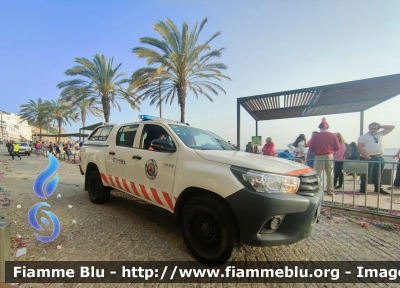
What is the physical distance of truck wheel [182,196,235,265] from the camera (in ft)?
6.99

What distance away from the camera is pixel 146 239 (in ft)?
9.80

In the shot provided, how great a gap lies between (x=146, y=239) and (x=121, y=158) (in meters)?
1.53

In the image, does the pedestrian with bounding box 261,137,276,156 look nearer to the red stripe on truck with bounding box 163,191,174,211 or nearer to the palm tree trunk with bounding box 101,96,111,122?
the red stripe on truck with bounding box 163,191,174,211

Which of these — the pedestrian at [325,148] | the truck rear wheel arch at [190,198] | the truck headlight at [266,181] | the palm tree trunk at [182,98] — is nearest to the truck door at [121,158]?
the truck rear wheel arch at [190,198]

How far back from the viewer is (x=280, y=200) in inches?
77.9

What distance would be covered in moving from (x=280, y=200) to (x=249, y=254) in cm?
115

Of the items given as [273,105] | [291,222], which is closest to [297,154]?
[273,105]

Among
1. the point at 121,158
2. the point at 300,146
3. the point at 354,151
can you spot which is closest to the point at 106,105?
the point at 121,158

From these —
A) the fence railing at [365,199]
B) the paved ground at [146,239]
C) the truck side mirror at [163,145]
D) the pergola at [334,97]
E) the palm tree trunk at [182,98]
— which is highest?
the palm tree trunk at [182,98]

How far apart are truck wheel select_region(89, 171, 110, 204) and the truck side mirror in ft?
8.20

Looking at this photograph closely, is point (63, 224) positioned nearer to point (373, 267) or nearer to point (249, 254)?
point (249, 254)

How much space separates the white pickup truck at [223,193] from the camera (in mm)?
2012

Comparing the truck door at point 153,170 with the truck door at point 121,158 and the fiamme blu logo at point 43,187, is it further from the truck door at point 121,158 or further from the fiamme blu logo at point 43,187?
the fiamme blu logo at point 43,187

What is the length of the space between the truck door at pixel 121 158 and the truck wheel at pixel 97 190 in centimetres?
51
